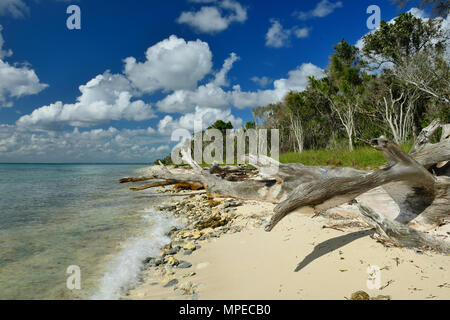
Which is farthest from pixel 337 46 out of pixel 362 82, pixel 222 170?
pixel 222 170

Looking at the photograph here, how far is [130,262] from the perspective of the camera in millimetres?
4023

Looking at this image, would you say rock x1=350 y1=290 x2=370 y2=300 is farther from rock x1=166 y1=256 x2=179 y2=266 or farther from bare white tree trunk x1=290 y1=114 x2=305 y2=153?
bare white tree trunk x1=290 y1=114 x2=305 y2=153

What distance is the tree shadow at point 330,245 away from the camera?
9.47ft

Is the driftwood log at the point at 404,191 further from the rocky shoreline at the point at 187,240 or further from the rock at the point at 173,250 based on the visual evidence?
the rock at the point at 173,250

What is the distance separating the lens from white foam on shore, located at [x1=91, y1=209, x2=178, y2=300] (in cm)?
318

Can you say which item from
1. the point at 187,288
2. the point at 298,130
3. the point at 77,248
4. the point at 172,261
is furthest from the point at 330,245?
the point at 298,130

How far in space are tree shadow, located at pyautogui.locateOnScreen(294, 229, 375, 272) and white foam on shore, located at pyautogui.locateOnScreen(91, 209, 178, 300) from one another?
235 centimetres

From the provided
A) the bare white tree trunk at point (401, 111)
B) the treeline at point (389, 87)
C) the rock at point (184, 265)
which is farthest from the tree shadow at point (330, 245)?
the bare white tree trunk at point (401, 111)

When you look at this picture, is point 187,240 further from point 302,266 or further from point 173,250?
point 302,266

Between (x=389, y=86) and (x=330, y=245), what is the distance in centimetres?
2404

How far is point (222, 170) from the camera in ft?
37.8

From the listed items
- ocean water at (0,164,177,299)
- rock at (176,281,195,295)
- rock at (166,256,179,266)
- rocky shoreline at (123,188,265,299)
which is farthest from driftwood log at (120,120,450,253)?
ocean water at (0,164,177,299)
